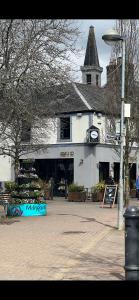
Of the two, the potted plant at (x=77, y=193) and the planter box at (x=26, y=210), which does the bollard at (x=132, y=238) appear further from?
the potted plant at (x=77, y=193)

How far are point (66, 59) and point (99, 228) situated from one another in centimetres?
646

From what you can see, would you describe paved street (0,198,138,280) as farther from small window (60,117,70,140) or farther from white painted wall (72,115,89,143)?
small window (60,117,70,140)

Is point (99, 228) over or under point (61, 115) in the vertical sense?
under

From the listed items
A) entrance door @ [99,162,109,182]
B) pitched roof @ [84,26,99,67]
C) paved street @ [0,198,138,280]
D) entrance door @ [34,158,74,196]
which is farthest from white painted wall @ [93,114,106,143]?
pitched roof @ [84,26,99,67]

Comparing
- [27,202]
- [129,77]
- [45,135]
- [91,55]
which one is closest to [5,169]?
[45,135]

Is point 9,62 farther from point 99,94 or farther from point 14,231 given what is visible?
point 99,94

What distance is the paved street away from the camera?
8070 mm

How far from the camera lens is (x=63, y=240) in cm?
1227

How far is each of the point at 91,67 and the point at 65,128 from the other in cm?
3088

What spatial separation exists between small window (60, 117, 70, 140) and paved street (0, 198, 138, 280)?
17.0m

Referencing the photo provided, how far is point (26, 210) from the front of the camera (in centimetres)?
1950

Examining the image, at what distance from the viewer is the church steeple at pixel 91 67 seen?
6239 centimetres

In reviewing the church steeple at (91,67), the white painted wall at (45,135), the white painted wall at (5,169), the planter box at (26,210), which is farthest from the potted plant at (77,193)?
the church steeple at (91,67)
